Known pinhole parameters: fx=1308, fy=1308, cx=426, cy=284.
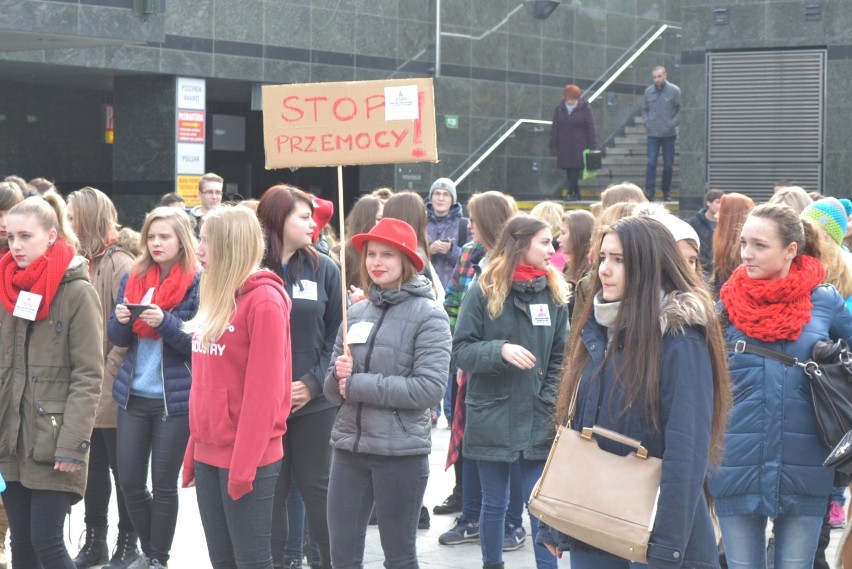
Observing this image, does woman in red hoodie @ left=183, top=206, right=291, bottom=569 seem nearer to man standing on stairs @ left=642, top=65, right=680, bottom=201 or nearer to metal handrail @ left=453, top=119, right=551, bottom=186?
man standing on stairs @ left=642, top=65, right=680, bottom=201

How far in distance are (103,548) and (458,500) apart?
2402 millimetres

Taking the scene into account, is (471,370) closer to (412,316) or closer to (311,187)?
(412,316)

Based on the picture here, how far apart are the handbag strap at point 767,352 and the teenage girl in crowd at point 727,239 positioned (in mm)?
1554

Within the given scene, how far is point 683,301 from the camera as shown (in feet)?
13.4

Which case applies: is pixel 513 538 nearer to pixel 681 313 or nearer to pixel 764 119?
pixel 681 313

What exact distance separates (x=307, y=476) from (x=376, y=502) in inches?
37.5

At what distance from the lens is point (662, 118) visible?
64.9 ft

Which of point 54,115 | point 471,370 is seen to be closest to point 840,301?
point 471,370

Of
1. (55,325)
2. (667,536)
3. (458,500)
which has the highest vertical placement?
(55,325)

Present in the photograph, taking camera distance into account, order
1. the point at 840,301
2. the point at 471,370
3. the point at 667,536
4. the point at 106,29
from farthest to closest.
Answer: the point at 106,29 < the point at 471,370 < the point at 840,301 < the point at 667,536

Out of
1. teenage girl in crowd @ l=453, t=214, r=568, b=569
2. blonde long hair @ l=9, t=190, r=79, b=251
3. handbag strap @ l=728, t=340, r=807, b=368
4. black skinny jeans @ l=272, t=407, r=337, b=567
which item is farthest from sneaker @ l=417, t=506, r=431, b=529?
handbag strap @ l=728, t=340, r=807, b=368

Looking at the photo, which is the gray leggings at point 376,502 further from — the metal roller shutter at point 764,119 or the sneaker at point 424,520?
the metal roller shutter at point 764,119

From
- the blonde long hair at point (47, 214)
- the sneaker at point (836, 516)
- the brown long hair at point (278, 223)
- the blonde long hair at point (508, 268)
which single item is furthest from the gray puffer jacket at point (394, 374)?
the sneaker at point (836, 516)

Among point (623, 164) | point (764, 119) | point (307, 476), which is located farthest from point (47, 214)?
point (623, 164)
